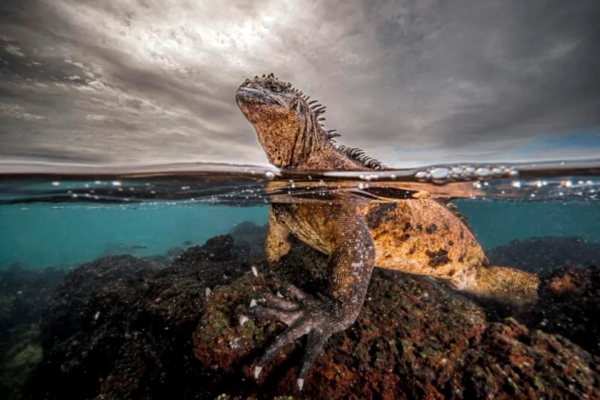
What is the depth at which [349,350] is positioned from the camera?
310cm

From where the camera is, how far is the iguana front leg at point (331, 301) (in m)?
2.92

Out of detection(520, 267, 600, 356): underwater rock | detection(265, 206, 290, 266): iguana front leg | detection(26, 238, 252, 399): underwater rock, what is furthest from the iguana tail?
detection(26, 238, 252, 399): underwater rock

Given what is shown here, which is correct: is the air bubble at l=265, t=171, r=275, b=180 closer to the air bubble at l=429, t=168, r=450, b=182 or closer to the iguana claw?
the iguana claw

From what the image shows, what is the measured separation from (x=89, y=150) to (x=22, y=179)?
767cm

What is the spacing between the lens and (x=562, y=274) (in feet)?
16.4

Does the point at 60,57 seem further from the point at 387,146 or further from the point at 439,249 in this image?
the point at 387,146

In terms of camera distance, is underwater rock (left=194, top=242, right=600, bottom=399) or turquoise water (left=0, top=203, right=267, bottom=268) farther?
turquoise water (left=0, top=203, right=267, bottom=268)

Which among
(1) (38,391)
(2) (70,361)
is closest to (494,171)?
(2) (70,361)

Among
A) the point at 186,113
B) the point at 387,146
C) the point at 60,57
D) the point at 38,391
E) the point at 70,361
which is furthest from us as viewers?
the point at 387,146

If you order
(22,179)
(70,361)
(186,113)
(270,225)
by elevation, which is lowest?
(70,361)

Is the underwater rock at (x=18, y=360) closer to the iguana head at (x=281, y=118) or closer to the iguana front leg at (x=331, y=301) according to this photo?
the iguana front leg at (x=331, y=301)

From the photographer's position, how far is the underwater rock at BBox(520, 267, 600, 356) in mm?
4035

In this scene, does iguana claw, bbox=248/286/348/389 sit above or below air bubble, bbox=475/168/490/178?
below

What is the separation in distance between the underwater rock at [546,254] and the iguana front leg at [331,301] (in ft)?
54.1
